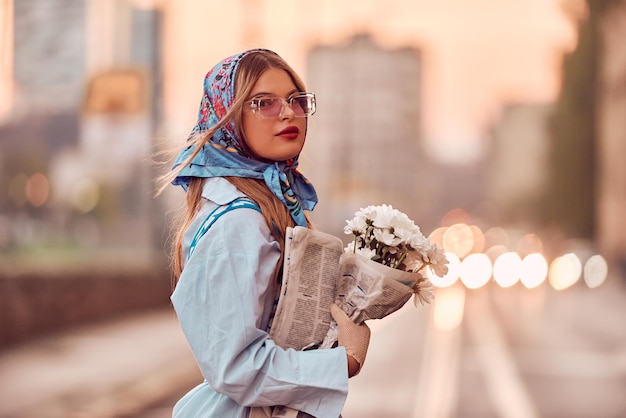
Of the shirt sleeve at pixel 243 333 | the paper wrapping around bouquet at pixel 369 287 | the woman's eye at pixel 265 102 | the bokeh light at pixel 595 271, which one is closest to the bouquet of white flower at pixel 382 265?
the paper wrapping around bouquet at pixel 369 287

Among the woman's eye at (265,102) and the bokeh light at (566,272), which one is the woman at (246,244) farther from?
the bokeh light at (566,272)

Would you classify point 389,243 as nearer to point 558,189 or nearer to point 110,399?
point 110,399

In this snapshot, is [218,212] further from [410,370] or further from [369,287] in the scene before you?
[410,370]

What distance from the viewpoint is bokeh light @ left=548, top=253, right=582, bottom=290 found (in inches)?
1542

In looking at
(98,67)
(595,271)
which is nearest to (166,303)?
(98,67)

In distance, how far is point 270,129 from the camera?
3064mm

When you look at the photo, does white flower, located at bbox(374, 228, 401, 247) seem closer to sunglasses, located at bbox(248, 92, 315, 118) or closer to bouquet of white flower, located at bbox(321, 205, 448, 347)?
bouquet of white flower, located at bbox(321, 205, 448, 347)

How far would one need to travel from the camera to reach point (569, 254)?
41125mm

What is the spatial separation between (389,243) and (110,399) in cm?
935

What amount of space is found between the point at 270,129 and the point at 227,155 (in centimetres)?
13

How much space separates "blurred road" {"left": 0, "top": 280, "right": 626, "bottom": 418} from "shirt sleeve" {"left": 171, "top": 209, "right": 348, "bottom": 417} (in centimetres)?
807

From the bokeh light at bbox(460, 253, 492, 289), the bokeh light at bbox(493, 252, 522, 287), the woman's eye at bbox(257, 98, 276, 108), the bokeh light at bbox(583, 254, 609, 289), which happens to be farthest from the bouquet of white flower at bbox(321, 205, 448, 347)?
the bokeh light at bbox(493, 252, 522, 287)

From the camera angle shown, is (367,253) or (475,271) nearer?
(367,253)

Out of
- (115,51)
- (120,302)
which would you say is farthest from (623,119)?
(120,302)
